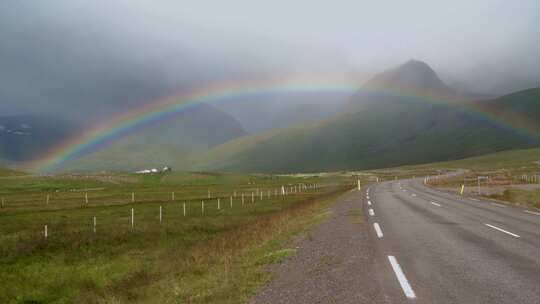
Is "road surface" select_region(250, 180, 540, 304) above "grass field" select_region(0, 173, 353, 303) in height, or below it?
above

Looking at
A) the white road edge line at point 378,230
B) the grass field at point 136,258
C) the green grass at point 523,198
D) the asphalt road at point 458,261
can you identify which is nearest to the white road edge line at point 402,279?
the asphalt road at point 458,261

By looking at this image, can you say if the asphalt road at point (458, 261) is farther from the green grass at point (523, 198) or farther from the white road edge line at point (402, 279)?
the green grass at point (523, 198)

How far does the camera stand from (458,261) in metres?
10.4

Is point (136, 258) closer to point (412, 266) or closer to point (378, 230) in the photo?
point (378, 230)

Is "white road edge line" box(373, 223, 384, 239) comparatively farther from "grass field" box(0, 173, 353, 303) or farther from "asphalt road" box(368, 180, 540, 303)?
"grass field" box(0, 173, 353, 303)

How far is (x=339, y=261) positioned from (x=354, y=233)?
4.78 metres

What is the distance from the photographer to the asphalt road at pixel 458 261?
771 cm

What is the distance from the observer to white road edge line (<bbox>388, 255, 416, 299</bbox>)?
7641 millimetres

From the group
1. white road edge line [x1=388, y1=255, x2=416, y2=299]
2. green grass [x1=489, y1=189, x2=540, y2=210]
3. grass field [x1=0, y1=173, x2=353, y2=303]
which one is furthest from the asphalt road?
green grass [x1=489, y1=189, x2=540, y2=210]

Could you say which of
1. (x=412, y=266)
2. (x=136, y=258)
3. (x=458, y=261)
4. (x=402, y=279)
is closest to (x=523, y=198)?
(x=458, y=261)

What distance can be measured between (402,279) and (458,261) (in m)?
2.72

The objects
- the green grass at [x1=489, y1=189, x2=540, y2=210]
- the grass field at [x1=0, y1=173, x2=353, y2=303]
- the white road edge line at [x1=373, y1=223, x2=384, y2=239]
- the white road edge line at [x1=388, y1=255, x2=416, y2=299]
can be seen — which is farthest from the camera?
the green grass at [x1=489, y1=189, x2=540, y2=210]

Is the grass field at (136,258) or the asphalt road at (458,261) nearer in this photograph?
the asphalt road at (458,261)

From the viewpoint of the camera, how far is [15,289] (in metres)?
14.4
